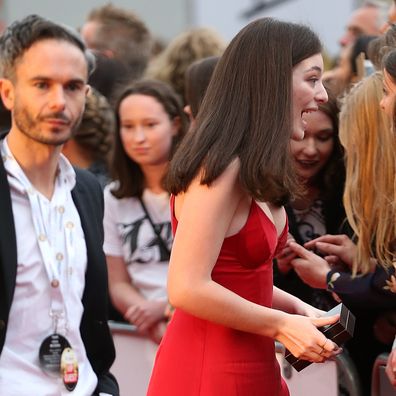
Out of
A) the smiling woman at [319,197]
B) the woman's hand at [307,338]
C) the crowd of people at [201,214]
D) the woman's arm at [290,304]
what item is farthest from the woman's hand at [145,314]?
the woman's hand at [307,338]

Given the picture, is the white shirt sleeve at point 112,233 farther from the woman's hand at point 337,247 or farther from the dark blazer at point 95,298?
the woman's hand at point 337,247

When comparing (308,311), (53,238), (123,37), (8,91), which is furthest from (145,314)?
(123,37)

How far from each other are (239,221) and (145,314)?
2.20m

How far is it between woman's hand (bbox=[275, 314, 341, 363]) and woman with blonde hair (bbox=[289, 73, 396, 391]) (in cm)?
100

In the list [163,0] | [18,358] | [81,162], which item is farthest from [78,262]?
[163,0]

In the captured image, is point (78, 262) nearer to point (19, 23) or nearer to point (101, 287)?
point (101, 287)

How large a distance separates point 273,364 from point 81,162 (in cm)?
304

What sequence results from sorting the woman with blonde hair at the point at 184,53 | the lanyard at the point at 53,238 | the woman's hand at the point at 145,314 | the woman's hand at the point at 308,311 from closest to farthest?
the woman's hand at the point at 308,311, the lanyard at the point at 53,238, the woman's hand at the point at 145,314, the woman with blonde hair at the point at 184,53

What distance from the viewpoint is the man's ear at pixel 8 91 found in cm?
427

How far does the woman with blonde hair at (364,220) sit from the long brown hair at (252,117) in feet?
2.91

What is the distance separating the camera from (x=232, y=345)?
3.27 metres

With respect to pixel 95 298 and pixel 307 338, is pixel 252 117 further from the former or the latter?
pixel 95 298

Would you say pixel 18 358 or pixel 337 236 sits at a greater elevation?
pixel 337 236

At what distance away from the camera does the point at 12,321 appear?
12.5 ft
